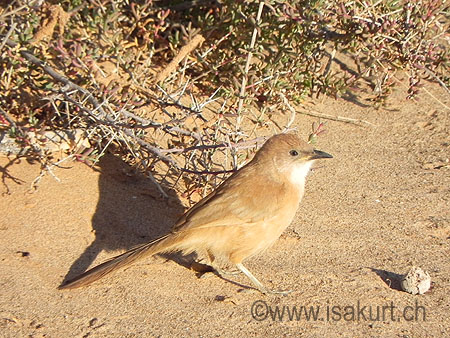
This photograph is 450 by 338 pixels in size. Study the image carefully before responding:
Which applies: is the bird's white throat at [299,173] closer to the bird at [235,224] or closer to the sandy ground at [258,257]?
the bird at [235,224]

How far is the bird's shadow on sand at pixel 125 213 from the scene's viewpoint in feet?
16.5

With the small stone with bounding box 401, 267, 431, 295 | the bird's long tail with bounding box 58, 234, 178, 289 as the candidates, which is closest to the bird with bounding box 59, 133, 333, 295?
the bird's long tail with bounding box 58, 234, 178, 289

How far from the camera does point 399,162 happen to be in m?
6.26

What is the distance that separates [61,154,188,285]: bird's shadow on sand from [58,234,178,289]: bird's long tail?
28 cm

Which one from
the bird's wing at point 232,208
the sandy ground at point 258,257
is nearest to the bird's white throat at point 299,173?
the bird's wing at point 232,208

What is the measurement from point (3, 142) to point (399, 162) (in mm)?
3730

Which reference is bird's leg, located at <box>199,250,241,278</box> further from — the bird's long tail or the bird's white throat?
the bird's white throat

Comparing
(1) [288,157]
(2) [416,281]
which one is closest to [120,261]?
(1) [288,157]

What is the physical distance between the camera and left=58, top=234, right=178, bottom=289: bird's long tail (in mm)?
4363

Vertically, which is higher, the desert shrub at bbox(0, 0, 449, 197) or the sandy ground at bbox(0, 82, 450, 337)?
the desert shrub at bbox(0, 0, 449, 197)

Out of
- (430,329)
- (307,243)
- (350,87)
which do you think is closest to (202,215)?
(307,243)

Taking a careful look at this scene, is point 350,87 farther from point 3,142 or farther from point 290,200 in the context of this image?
point 3,142

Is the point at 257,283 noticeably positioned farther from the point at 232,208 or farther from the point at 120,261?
the point at 120,261

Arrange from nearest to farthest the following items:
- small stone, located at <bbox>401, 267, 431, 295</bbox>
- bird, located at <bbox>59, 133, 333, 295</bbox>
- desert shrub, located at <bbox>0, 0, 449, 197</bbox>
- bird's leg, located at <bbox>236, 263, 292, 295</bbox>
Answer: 1. small stone, located at <bbox>401, 267, 431, 295</bbox>
2. bird's leg, located at <bbox>236, 263, 292, 295</bbox>
3. bird, located at <bbox>59, 133, 333, 295</bbox>
4. desert shrub, located at <bbox>0, 0, 449, 197</bbox>
